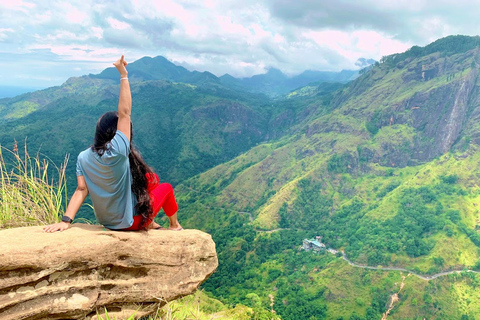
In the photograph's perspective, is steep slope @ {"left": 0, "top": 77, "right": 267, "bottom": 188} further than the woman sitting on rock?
Yes

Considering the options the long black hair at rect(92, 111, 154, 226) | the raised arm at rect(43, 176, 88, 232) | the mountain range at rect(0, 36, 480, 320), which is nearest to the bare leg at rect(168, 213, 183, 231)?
the long black hair at rect(92, 111, 154, 226)

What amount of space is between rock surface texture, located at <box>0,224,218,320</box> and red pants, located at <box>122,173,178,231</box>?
0.21 meters

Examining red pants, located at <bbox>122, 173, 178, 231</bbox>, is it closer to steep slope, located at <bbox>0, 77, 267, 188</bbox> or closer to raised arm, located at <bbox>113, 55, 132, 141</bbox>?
raised arm, located at <bbox>113, 55, 132, 141</bbox>

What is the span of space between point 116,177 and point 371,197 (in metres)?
94.3

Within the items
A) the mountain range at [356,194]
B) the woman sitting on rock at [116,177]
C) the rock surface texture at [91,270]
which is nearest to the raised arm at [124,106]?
the woman sitting on rock at [116,177]

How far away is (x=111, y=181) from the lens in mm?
4191

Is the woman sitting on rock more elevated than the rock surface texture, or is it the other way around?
the woman sitting on rock

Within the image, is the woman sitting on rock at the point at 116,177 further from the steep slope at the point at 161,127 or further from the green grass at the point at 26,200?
the steep slope at the point at 161,127

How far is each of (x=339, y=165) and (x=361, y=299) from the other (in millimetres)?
53982

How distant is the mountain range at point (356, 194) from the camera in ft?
176

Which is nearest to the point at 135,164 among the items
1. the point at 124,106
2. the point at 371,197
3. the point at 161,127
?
the point at 124,106

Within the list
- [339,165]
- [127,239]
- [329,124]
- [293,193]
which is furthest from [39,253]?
[329,124]

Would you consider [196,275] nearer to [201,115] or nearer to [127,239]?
[127,239]

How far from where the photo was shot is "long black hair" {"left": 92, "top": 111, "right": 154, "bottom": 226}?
4074mm
